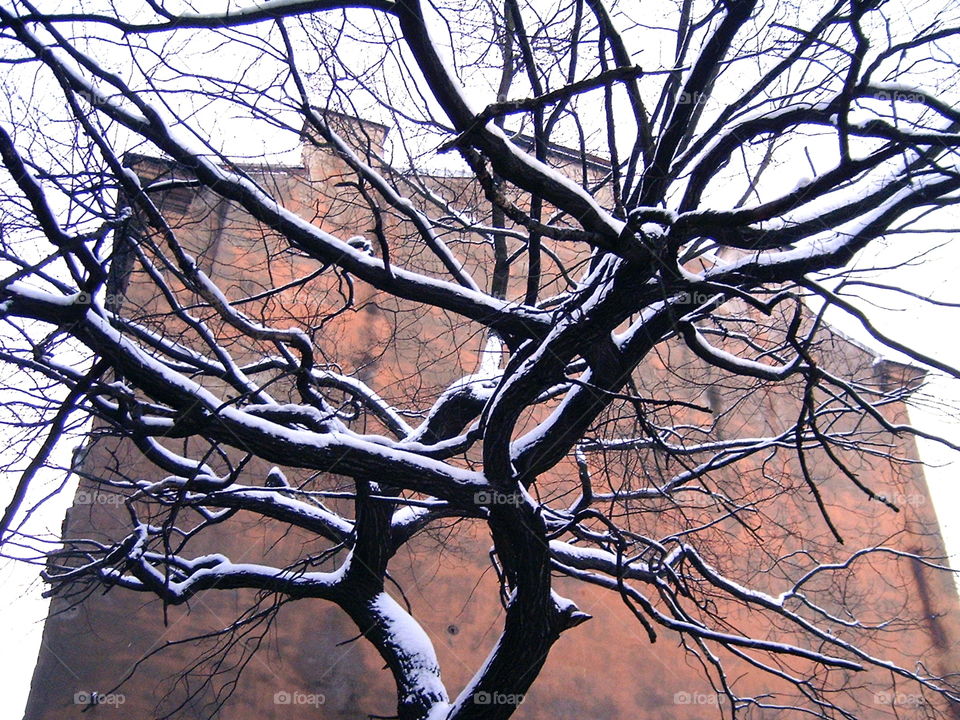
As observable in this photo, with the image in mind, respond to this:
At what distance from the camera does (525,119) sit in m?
6.23

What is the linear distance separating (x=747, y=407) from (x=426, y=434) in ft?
29.3

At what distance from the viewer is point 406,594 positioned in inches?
374

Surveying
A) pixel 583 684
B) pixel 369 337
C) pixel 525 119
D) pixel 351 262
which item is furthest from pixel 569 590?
pixel 351 262

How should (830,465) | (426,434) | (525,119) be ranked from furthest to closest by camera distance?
(830,465) < (525,119) < (426,434)

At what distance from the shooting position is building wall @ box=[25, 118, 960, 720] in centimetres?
779

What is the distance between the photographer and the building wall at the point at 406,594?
7793 mm

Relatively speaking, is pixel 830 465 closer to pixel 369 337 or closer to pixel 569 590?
pixel 569 590

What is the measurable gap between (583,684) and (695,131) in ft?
22.9

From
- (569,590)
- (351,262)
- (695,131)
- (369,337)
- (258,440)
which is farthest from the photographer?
(369,337)

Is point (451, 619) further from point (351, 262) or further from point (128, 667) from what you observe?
point (351, 262)

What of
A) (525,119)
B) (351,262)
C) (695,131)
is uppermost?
(525,119)

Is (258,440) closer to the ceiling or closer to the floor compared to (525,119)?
closer to the floor

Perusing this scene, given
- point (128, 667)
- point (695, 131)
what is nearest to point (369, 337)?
point (128, 667)

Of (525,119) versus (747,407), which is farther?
(747,407)
